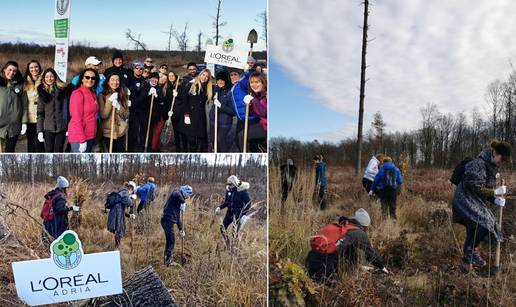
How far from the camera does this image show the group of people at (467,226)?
5.60 metres

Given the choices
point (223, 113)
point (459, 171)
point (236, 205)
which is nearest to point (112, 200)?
point (236, 205)

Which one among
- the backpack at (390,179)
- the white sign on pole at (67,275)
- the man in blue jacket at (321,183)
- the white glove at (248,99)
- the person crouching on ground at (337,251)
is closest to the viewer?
the white sign on pole at (67,275)

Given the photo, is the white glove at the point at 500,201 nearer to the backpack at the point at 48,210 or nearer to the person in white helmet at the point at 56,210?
the person in white helmet at the point at 56,210

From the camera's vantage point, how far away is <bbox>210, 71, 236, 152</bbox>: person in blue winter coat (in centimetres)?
574

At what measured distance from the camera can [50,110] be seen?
543 cm

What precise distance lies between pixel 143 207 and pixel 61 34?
→ 6.73ft

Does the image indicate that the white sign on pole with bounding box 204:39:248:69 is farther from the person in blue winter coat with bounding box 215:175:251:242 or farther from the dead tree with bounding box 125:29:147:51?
the person in blue winter coat with bounding box 215:175:251:242

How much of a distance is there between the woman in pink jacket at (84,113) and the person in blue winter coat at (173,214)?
1.06 meters

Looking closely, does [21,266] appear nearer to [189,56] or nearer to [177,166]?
[177,166]

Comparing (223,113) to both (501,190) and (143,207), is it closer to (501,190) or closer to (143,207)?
(143,207)

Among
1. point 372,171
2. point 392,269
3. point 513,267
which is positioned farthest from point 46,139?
point 513,267

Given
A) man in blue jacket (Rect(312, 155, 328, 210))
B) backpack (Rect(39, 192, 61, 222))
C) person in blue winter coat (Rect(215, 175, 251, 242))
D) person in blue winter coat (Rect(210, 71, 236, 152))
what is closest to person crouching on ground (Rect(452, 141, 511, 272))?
man in blue jacket (Rect(312, 155, 328, 210))

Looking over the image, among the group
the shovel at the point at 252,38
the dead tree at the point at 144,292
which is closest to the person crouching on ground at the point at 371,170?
the shovel at the point at 252,38

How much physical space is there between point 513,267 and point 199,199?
11.6ft
